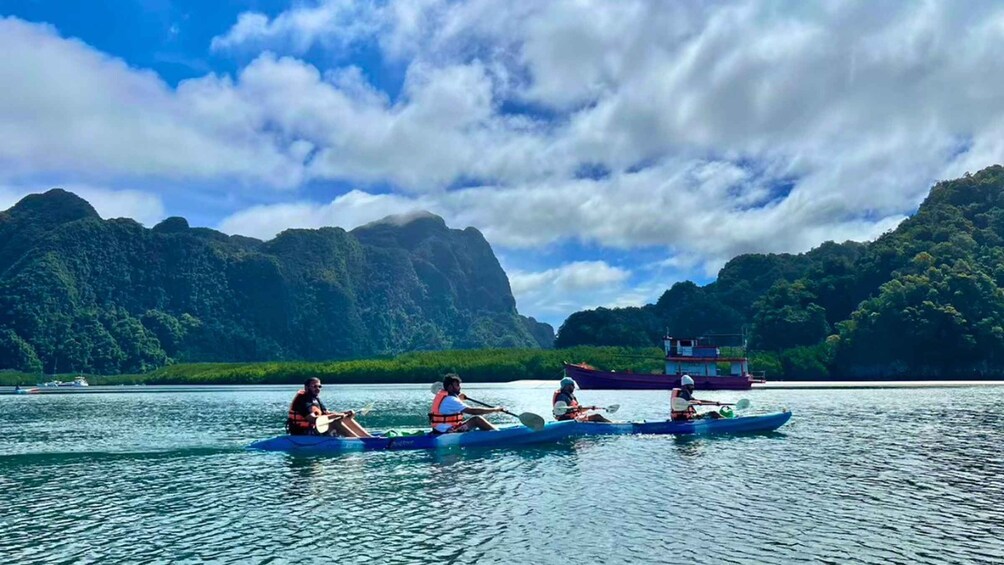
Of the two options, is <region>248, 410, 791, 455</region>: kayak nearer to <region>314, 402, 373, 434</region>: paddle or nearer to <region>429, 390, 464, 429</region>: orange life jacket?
<region>314, 402, 373, 434</region>: paddle

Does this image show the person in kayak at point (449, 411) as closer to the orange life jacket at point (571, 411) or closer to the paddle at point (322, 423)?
the paddle at point (322, 423)

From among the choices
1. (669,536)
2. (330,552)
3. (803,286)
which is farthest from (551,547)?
(803,286)

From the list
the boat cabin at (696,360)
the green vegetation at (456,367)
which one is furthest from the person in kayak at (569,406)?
the green vegetation at (456,367)

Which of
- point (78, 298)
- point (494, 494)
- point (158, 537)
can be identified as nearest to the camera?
point (158, 537)

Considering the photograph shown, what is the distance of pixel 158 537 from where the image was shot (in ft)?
43.7

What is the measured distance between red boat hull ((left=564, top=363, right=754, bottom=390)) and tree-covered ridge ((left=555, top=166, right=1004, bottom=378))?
23112 mm

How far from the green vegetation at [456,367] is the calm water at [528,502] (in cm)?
6924

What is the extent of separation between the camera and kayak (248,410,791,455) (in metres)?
24.0

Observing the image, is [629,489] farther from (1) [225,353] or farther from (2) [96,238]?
(2) [96,238]

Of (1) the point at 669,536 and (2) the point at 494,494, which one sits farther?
(2) the point at 494,494

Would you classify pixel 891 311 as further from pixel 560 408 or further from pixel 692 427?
pixel 560 408

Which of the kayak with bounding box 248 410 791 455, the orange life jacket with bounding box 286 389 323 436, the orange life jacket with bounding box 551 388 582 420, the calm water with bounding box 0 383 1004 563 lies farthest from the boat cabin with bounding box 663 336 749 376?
the orange life jacket with bounding box 286 389 323 436

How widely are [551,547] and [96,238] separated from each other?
200113mm

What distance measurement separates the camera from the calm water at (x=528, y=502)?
Answer: 39.8 ft
